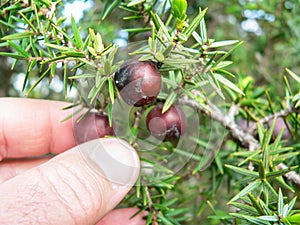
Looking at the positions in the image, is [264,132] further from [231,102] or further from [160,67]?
[160,67]

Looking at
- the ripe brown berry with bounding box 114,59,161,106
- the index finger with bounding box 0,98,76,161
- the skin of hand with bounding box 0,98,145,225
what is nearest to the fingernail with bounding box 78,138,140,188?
the skin of hand with bounding box 0,98,145,225

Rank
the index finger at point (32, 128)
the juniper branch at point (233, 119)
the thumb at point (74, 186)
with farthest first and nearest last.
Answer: the index finger at point (32, 128) < the juniper branch at point (233, 119) < the thumb at point (74, 186)

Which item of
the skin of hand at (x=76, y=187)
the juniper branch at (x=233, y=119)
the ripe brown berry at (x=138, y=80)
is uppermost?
the ripe brown berry at (x=138, y=80)

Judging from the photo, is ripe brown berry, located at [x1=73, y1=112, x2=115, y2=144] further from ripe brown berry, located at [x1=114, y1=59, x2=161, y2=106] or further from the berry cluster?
ripe brown berry, located at [x1=114, y1=59, x2=161, y2=106]

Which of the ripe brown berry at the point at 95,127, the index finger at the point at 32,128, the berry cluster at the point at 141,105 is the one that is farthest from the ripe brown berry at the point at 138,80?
the index finger at the point at 32,128

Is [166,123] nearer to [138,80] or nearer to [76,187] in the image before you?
[138,80]

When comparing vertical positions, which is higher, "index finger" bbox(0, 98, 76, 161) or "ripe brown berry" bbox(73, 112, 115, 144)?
"ripe brown berry" bbox(73, 112, 115, 144)

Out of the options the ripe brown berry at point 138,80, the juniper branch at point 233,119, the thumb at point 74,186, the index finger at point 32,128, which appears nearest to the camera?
the ripe brown berry at point 138,80

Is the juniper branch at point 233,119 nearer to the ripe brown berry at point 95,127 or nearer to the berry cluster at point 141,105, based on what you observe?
the berry cluster at point 141,105
